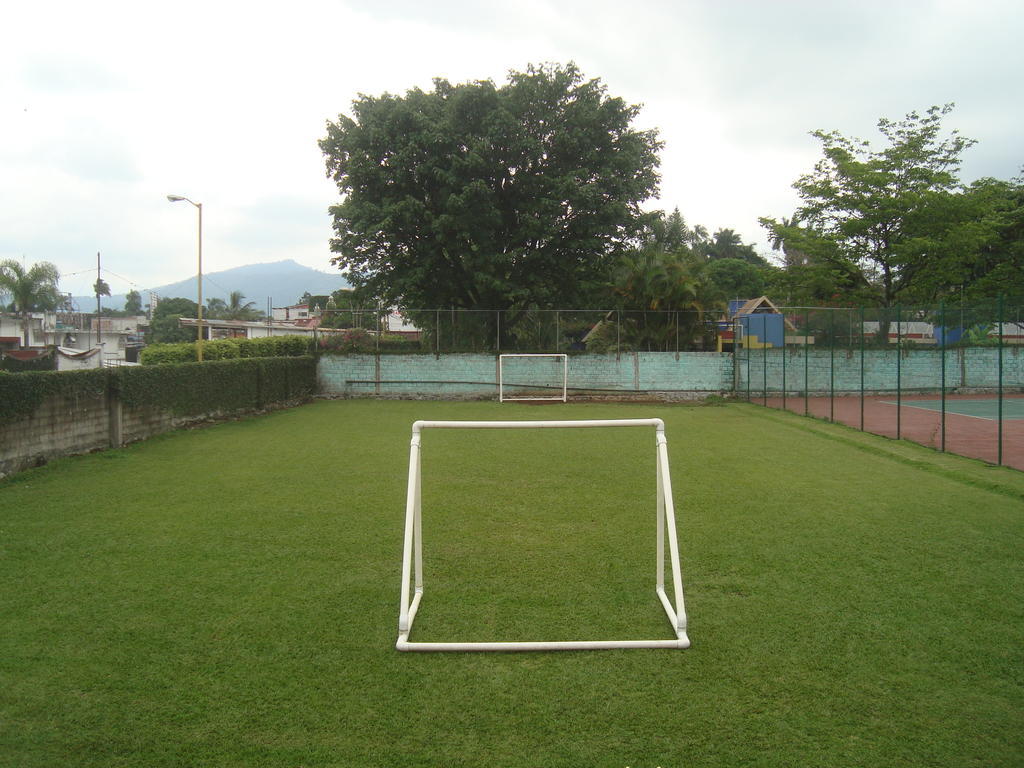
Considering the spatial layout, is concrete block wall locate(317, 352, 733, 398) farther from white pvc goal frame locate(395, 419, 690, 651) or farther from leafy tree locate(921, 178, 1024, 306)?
white pvc goal frame locate(395, 419, 690, 651)

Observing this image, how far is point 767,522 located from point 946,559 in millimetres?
1539

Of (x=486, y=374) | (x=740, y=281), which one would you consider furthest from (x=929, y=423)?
(x=740, y=281)

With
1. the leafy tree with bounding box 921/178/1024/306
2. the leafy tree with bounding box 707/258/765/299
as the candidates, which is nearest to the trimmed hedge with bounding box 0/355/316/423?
the leafy tree with bounding box 921/178/1024/306

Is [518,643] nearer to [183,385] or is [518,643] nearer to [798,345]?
[183,385]

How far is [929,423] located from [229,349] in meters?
17.4

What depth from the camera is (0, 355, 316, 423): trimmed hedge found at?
962 cm

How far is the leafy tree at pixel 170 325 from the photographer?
5653 centimetres

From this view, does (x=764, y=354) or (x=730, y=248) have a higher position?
(x=730, y=248)

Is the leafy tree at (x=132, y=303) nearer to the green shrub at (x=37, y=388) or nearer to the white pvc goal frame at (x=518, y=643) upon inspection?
the green shrub at (x=37, y=388)

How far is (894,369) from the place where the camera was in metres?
20.7

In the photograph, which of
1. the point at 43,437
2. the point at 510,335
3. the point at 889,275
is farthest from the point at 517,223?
the point at 43,437

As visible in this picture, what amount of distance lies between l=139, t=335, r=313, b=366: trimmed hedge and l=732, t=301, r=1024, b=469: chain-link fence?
1408cm

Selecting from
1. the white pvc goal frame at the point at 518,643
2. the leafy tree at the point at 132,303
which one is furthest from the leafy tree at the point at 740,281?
the leafy tree at the point at 132,303

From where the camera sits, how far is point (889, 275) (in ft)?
81.8
